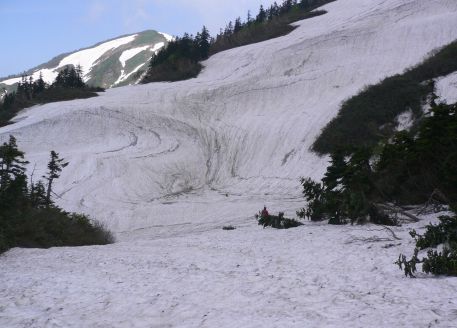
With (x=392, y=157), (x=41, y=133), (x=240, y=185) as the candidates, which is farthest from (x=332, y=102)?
(x=41, y=133)

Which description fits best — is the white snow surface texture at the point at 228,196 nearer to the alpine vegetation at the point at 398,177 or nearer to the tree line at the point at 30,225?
the alpine vegetation at the point at 398,177

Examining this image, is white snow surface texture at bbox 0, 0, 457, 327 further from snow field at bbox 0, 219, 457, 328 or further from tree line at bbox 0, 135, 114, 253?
tree line at bbox 0, 135, 114, 253

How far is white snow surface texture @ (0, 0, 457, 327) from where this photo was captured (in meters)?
7.00

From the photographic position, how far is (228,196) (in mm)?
30109

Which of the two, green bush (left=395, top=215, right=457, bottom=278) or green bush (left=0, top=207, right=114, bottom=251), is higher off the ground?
green bush (left=395, top=215, right=457, bottom=278)

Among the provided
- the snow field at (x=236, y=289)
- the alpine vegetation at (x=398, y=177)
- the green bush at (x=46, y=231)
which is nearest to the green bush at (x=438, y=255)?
the snow field at (x=236, y=289)

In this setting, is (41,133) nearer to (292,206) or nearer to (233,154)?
(233,154)

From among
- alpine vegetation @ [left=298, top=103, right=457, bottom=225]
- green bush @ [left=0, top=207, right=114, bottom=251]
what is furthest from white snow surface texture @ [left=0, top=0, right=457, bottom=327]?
green bush @ [left=0, top=207, right=114, bottom=251]

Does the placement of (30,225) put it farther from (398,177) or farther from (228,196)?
(398,177)

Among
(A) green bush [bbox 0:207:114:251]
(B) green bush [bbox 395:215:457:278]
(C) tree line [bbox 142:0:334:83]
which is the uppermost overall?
(C) tree line [bbox 142:0:334:83]

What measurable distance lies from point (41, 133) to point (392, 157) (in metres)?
36.0

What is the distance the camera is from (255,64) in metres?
53.8

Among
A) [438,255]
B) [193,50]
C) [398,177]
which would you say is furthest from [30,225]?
[193,50]

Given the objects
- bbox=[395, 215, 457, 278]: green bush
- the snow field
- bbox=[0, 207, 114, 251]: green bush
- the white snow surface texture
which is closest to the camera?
the snow field
